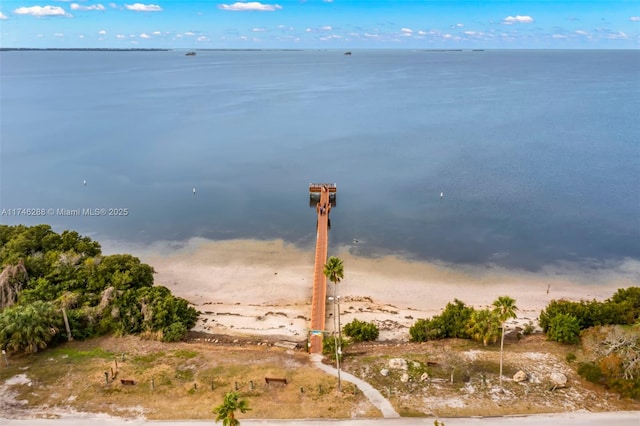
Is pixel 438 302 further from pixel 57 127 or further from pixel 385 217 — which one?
pixel 57 127

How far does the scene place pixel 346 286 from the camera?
51406 mm

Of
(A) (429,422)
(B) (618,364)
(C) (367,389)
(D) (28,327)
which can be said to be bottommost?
(A) (429,422)

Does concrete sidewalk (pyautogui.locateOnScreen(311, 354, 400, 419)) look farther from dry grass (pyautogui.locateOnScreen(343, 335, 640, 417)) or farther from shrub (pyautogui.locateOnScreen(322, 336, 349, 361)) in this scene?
shrub (pyautogui.locateOnScreen(322, 336, 349, 361))

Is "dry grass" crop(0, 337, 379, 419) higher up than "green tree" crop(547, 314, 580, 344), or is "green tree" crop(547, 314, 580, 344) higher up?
"green tree" crop(547, 314, 580, 344)

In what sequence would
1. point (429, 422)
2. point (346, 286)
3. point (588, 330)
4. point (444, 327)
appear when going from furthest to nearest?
point (346, 286) → point (444, 327) → point (588, 330) → point (429, 422)

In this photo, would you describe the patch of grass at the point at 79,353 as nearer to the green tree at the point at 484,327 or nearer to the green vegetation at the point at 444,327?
the green vegetation at the point at 444,327

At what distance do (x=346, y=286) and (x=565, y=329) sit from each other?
22138mm

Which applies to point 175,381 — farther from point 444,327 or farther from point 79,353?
point 444,327

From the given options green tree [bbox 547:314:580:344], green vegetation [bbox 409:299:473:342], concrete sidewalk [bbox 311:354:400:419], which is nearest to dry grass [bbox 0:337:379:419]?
concrete sidewalk [bbox 311:354:400:419]

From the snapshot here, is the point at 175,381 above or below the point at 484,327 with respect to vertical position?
below

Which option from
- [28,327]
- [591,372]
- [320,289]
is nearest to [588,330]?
[591,372]

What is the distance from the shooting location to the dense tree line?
120 ft

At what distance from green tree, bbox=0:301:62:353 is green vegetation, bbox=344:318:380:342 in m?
24.3

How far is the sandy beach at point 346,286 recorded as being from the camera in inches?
1754
